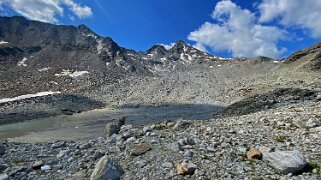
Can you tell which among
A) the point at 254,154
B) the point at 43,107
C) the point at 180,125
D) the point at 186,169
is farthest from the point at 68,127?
the point at 254,154

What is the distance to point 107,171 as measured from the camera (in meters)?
14.8

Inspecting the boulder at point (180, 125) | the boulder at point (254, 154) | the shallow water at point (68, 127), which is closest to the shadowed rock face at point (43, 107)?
the shallow water at point (68, 127)

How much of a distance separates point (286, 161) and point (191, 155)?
4.16 m

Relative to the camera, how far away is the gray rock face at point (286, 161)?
1436 cm

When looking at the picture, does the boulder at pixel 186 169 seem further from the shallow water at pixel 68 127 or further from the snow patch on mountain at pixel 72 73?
the snow patch on mountain at pixel 72 73

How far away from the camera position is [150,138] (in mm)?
19438

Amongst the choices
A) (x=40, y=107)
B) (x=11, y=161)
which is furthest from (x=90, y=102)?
(x=11, y=161)

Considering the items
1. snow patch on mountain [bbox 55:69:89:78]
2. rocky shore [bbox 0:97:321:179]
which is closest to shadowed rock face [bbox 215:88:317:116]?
rocky shore [bbox 0:97:321:179]

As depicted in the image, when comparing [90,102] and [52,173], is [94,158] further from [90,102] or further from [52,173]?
[90,102]

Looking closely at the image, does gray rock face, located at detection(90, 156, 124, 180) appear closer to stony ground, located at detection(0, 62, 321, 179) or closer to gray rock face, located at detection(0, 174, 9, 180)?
stony ground, located at detection(0, 62, 321, 179)

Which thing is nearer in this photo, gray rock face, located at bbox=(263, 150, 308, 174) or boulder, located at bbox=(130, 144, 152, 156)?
gray rock face, located at bbox=(263, 150, 308, 174)

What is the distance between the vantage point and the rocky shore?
14.7 m

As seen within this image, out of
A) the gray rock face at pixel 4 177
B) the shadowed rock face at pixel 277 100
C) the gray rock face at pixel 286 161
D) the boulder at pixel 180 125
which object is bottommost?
the gray rock face at pixel 4 177

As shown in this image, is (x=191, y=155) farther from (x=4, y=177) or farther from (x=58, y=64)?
(x=58, y=64)
